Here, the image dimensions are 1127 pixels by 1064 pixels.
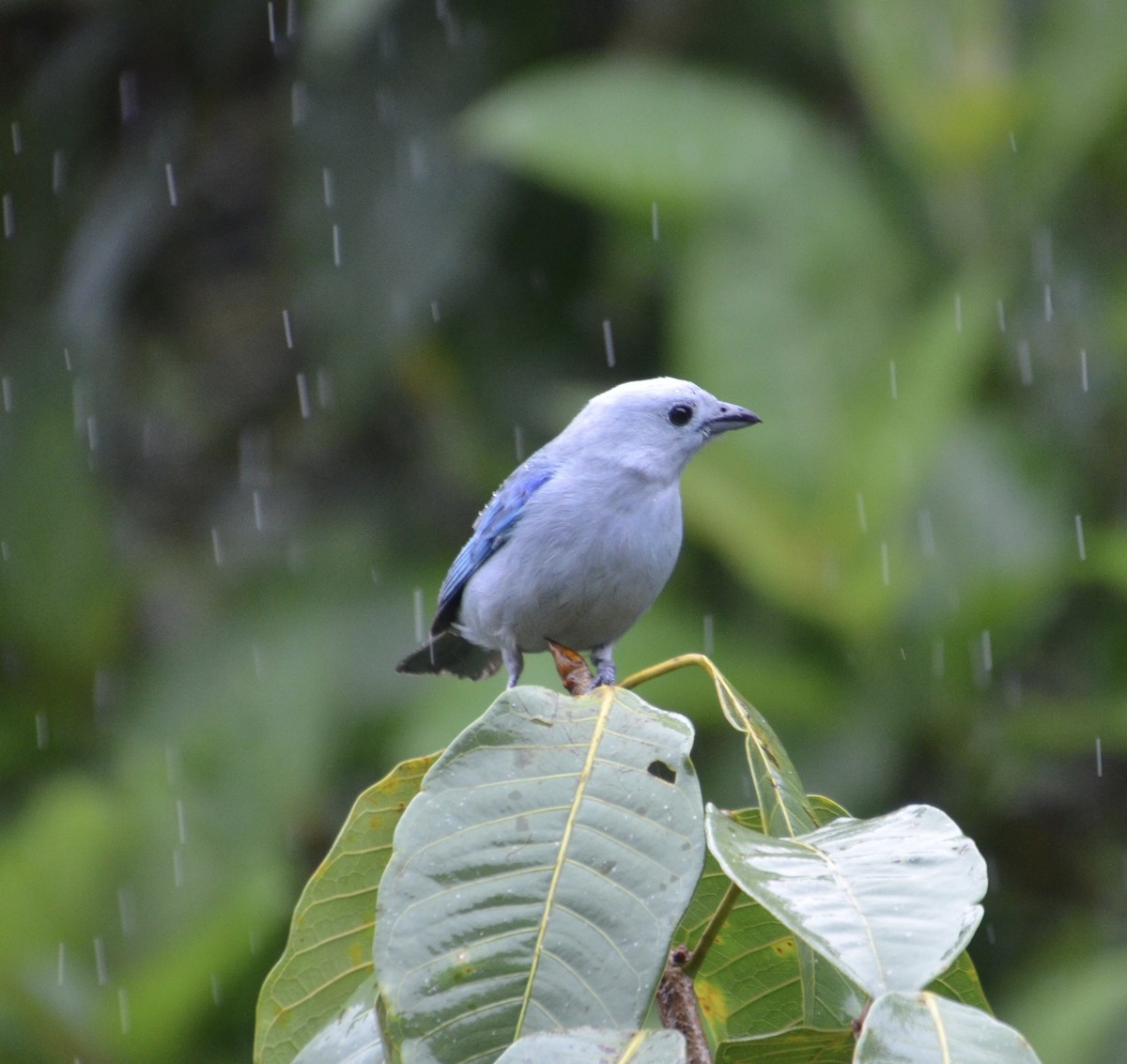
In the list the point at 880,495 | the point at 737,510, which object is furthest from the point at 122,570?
the point at 880,495

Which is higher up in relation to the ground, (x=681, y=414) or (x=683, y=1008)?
(x=681, y=414)

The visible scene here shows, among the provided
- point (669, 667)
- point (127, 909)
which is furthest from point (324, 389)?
point (669, 667)

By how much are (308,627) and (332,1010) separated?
3.66 m

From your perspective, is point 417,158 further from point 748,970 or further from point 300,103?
point 748,970

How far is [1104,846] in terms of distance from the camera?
5570mm

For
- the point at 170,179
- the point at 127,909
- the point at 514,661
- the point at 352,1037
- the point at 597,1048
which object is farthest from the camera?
the point at 170,179

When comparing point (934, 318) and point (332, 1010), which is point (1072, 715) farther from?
point (332, 1010)

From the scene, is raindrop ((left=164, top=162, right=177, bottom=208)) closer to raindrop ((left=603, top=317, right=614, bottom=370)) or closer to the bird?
raindrop ((left=603, top=317, right=614, bottom=370))

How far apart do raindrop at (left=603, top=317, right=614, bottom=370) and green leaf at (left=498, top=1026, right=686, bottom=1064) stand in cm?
472

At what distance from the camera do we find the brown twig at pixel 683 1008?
186cm

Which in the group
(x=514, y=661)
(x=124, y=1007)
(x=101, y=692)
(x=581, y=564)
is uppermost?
(x=581, y=564)

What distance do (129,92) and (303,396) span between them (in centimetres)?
174

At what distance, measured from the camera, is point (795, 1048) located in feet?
6.29

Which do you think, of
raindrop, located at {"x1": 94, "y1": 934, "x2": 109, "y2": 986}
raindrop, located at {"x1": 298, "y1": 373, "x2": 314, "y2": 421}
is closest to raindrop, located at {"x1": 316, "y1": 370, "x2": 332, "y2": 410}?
raindrop, located at {"x1": 298, "y1": 373, "x2": 314, "y2": 421}
